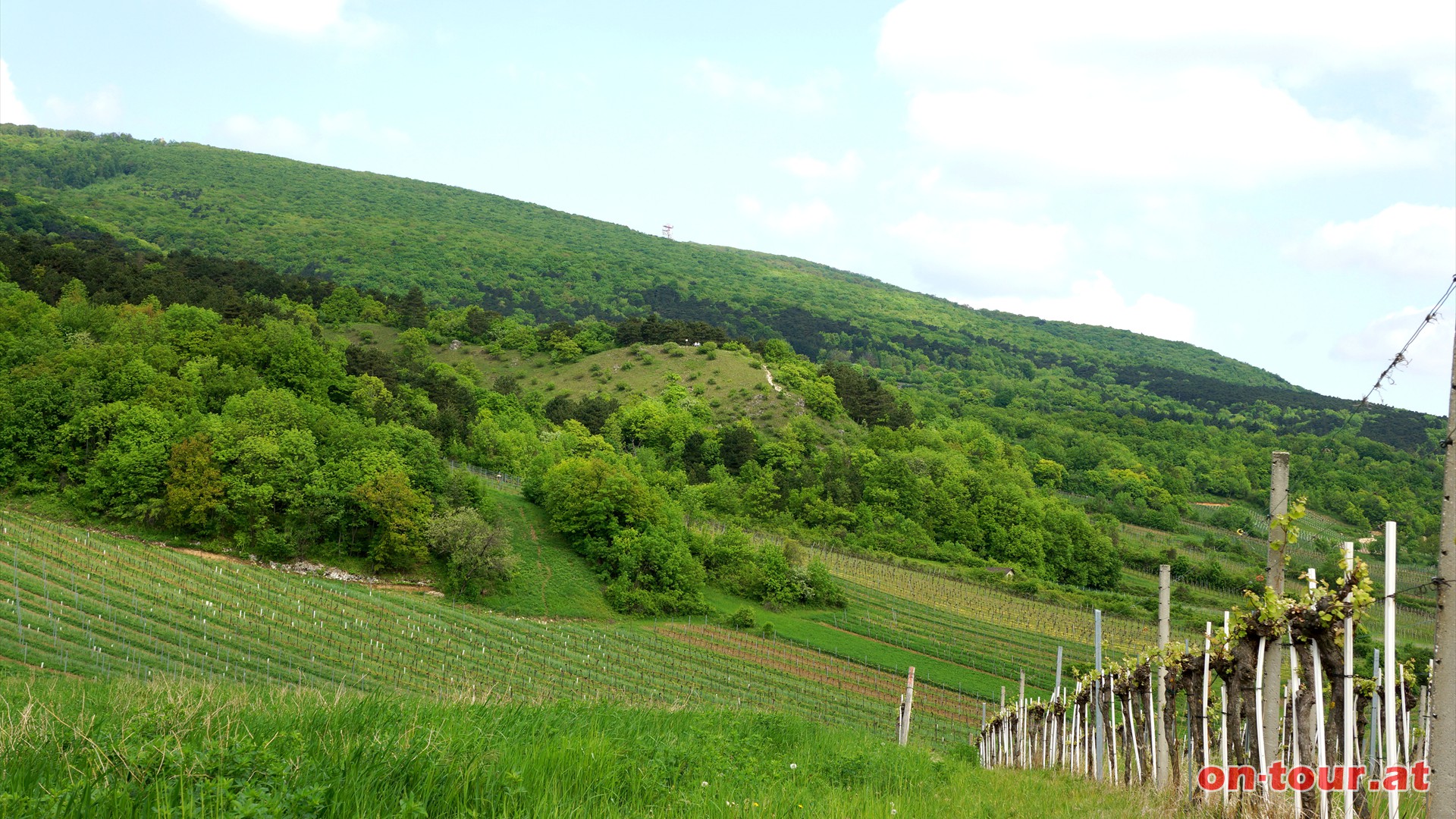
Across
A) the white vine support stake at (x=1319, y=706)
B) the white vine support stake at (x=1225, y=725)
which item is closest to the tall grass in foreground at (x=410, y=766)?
the white vine support stake at (x=1225, y=725)

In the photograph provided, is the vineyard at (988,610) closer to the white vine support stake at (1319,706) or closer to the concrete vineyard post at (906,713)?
the concrete vineyard post at (906,713)

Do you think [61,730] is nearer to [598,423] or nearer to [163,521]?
[163,521]

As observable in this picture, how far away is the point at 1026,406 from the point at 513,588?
Result: 150592 millimetres

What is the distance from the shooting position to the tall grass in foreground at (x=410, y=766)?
381cm

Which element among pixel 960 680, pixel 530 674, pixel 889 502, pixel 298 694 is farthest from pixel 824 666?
pixel 889 502

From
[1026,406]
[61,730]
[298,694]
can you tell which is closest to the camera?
[61,730]

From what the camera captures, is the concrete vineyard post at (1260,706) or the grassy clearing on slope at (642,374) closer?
the concrete vineyard post at (1260,706)

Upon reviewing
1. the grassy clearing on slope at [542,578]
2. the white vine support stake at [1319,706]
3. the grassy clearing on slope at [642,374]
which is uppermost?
the grassy clearing on slope at [642,374]

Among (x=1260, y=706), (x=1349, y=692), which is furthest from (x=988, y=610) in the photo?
(x=1349, y=692)

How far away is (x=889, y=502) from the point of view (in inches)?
4365

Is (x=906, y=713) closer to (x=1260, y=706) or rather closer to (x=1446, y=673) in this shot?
(x=1260, y=706)

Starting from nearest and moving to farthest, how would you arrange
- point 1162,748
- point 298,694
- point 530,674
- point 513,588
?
point 298,694, point 1162,748, point 530,674, point 513,588

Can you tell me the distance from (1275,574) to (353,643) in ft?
126

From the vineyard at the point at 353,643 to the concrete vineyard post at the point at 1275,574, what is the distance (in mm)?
22440
